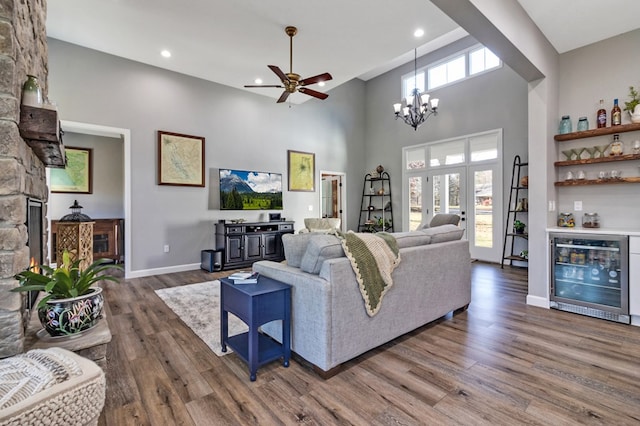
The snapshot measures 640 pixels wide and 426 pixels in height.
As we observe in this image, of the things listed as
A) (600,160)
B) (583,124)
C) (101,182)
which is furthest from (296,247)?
(101,182)

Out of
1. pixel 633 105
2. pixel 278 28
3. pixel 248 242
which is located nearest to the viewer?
pixel 633 105

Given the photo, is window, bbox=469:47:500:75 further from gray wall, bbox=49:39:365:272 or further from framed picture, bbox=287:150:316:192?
framed picture, bbox=287:150:316:192

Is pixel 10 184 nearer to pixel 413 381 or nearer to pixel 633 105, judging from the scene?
pixel 413 381

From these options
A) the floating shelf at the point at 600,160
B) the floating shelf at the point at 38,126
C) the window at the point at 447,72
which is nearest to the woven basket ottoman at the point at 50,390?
the floating shelf at the point at 38,126

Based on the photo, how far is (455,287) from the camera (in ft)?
10.1

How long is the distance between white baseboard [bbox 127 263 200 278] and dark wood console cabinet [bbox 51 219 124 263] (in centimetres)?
173

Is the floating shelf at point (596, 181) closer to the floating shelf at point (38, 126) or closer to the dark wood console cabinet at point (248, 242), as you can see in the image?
the dark wood console cabinet at point (248, 242)

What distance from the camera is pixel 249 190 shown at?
6145mm

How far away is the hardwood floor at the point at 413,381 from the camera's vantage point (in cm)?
166

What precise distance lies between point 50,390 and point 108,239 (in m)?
6.14

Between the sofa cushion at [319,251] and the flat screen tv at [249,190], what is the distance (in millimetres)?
4087

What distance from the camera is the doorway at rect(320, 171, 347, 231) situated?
8060mm

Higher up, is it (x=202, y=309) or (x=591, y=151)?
(x=591, y=151)

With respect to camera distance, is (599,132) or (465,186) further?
(465,186)
